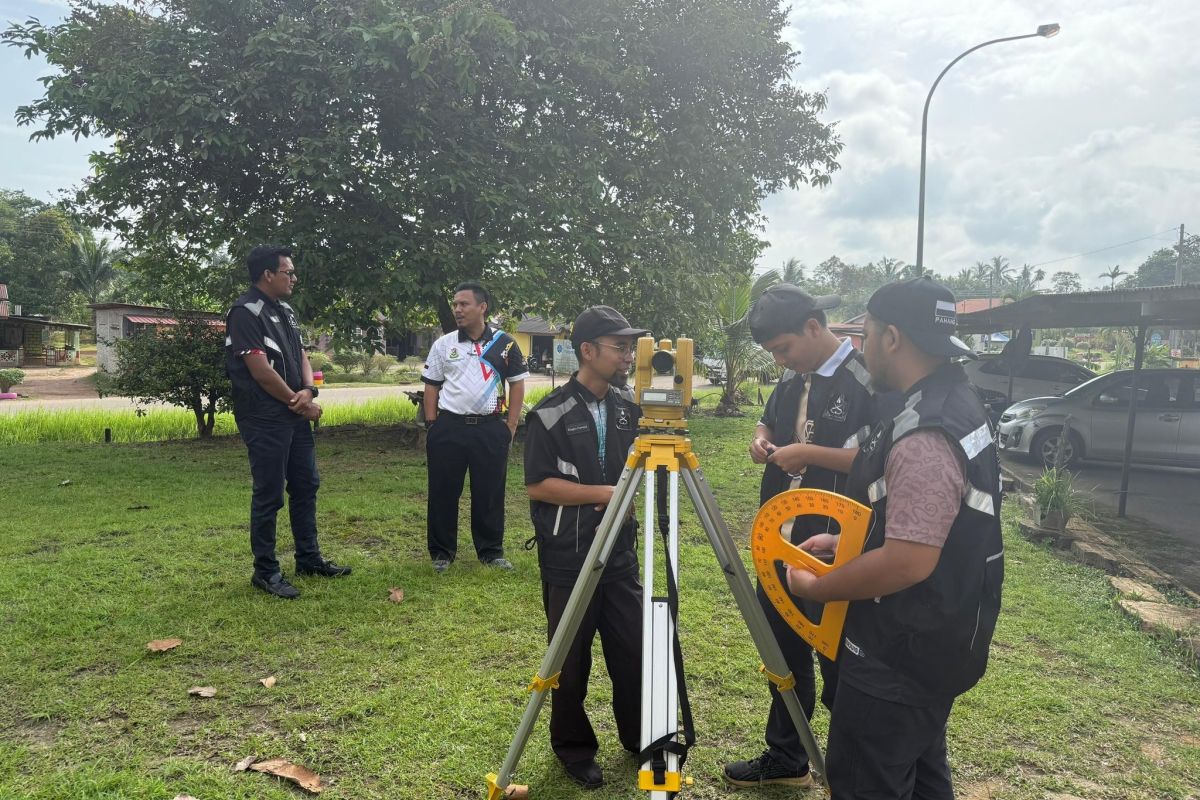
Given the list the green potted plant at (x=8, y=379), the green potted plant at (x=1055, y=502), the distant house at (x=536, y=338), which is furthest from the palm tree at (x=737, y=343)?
the distant house at (x=536, y=338)

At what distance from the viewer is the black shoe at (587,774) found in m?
2.76

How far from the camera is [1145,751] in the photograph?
3.08m

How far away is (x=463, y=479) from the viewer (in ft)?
17.0

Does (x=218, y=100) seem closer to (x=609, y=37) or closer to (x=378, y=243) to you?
(x=378, y=243)

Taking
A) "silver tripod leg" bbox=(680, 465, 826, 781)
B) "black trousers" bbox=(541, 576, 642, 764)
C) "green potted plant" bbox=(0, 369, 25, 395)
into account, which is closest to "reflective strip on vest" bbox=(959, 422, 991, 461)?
"silver tripod leg" bbox=(680, 465, 826, 781)

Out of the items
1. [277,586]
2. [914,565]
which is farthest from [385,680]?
[914,565]

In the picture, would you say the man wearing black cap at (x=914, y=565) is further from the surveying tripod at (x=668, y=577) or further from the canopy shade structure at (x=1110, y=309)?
the canopy shade structure at (x=1110, y=309)

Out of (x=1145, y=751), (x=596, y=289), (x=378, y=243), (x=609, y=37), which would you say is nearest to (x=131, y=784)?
(x=1145, y=751)

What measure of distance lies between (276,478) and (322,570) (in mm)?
848

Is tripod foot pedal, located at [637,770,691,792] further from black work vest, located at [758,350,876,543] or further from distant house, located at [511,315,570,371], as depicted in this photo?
distant house, located at [511,315,570,371]

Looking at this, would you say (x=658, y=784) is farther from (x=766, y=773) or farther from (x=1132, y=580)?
(x=1132, y=580)

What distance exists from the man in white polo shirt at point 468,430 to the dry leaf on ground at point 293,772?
7.71 feet

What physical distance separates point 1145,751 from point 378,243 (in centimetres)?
876

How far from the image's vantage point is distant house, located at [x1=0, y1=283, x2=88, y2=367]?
34.5m
